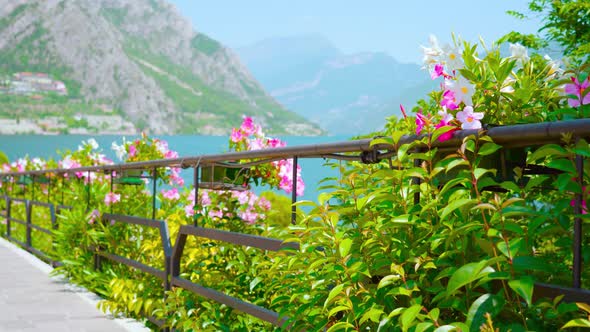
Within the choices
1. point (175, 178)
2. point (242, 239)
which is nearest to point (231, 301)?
point (242, 239)

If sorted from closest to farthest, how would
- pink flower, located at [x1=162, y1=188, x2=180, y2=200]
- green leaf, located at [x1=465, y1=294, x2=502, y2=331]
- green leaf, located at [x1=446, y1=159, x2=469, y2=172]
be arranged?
green leaf, located at [x1=465, y1=294, x2=502, y2=331], green leaf, located at [x1=446, y1=159, x2=469, y2=172], pink flower, located at [x1=162, y1=188, x2=180, y2=200]

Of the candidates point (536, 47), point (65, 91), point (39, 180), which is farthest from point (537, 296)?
point (65, 91)

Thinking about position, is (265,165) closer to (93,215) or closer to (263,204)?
(263,204)

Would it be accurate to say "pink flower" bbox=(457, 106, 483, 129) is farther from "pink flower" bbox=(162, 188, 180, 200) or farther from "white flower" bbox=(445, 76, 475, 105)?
"pink flower" bbox=(162, 188, 180, 200)

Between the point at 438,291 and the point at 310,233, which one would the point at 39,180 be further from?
the point at 438,291

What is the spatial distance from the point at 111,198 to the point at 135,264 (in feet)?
3.73

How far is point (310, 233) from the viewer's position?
2023 mm

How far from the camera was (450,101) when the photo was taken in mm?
1708

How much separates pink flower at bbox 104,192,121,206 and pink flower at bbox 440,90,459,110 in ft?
13.7

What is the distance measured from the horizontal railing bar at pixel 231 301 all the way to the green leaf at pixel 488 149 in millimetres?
1160

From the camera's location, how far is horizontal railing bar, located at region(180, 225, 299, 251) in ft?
8.25

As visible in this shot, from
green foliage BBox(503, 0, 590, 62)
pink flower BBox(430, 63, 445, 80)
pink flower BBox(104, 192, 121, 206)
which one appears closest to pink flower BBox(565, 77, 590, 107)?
pink flower BBox(430, 63, 445, 80)

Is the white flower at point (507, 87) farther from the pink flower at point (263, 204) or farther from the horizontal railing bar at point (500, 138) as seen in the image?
the pink flower at point (263, 204)

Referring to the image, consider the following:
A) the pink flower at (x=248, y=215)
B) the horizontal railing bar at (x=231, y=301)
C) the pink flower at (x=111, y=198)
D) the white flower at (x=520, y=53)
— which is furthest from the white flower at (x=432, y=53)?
the pink flower at (x=111, y=198)
